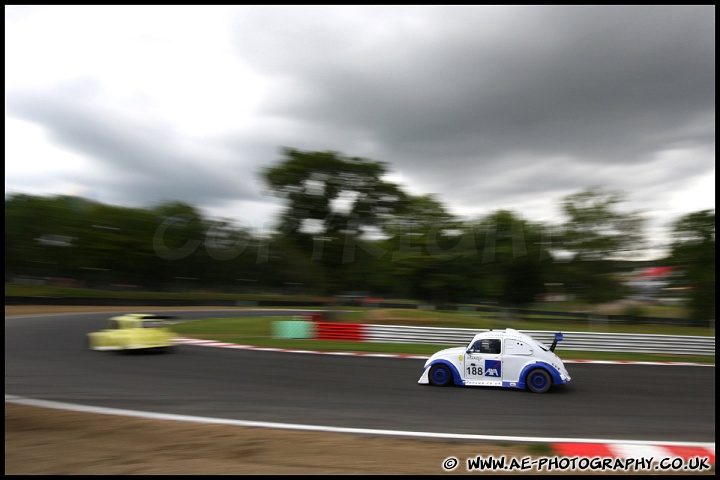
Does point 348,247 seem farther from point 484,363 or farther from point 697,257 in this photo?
point 697,257

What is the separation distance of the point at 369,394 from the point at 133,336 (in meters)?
7.99

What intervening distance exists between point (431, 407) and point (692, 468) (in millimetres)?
3601

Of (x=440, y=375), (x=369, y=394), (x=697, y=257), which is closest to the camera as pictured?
(x=369, y=394)

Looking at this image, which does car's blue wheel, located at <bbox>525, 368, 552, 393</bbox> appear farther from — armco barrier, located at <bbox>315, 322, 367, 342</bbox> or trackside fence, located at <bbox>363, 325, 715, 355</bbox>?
armco barrier, located at <bbox>315, 322, 367, 342</bbox>

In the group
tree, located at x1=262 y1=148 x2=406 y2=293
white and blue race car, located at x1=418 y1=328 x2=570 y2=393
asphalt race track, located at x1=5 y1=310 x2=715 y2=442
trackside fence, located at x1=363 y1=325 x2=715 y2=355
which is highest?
tree, located at x1=262 y1=148 x2=406 y2=293

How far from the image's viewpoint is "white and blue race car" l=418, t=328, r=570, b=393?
9398 mm

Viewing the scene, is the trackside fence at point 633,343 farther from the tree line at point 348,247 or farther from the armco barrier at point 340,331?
the tree line at point 348,247

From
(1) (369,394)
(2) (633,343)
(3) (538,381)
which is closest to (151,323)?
(1) (369,394)

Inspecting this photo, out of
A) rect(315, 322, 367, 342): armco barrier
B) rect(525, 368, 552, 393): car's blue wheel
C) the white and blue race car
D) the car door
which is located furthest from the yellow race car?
rect(525, 368, 552, 393): car's blue wheel

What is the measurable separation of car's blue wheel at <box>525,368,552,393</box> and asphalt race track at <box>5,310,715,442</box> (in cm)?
19

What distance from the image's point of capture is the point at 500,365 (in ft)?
31.4

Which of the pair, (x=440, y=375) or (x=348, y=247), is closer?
(x=440, y=375)

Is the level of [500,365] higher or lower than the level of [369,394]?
higher

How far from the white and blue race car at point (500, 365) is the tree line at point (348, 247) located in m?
15.9
